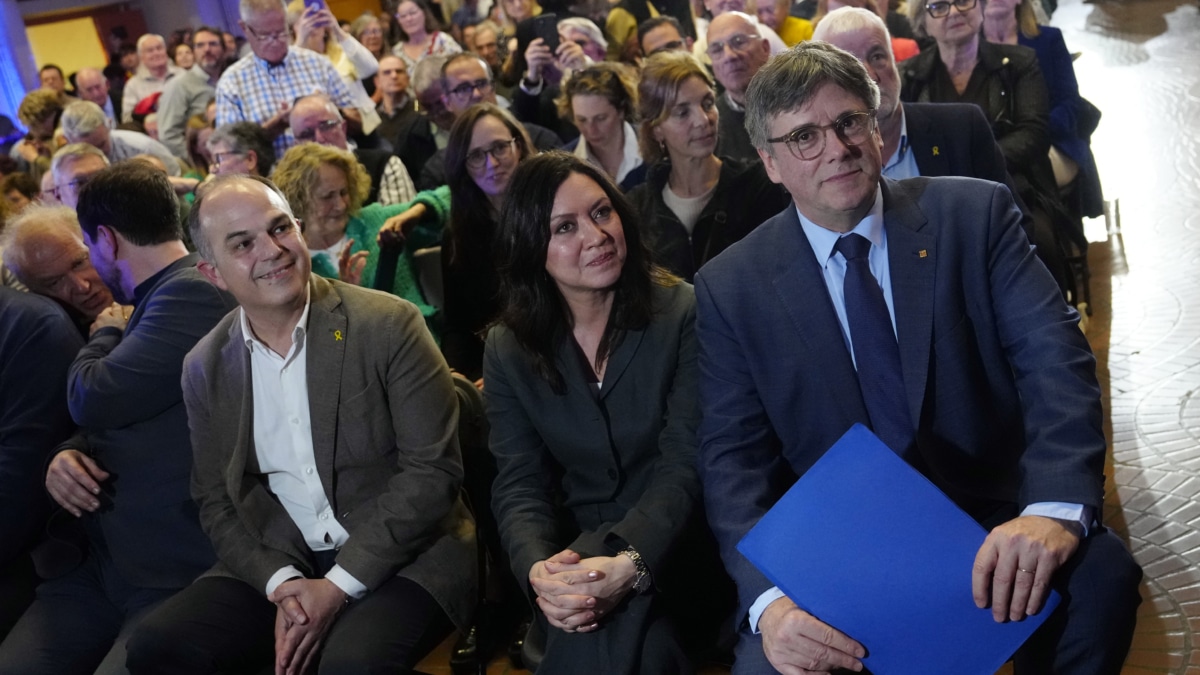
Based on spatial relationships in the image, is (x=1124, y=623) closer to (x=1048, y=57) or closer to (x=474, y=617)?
(x=474, y=617)

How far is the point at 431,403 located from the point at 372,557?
0.41m

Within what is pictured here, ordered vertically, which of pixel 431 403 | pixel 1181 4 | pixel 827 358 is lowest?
pixel 1181 4

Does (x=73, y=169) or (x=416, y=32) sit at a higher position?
(x=416, y=32)

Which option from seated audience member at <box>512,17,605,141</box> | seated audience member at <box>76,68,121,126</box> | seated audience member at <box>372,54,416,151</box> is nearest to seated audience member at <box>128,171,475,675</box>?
seated audience member at <box>512,17,605,141</box>

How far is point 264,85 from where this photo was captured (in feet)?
20.6

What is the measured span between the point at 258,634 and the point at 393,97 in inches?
193

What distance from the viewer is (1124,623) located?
193 centimetres

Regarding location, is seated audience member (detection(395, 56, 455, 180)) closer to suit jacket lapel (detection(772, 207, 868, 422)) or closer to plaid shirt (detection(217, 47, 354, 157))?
plaid shirt (detection(217, 47, 354, 157))

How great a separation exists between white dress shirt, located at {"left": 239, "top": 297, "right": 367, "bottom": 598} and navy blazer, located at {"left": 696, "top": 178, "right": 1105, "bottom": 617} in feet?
3.50

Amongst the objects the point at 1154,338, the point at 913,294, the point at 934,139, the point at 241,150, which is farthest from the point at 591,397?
the point at 241,150

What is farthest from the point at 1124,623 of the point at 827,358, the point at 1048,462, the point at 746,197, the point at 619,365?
the point at 746,197

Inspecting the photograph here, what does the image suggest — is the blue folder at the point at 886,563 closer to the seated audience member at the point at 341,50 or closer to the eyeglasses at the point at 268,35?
the seated audience member at the point at 341,50

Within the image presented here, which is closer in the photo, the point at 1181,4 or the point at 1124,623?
the point at 1124,623

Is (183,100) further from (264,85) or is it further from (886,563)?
(886,563)
